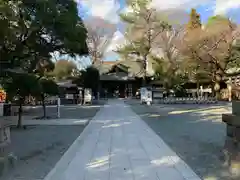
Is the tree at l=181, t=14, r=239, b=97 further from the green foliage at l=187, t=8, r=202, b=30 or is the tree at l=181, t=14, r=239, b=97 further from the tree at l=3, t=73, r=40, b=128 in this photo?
the tree at l=3, t=73, r=40, b=128

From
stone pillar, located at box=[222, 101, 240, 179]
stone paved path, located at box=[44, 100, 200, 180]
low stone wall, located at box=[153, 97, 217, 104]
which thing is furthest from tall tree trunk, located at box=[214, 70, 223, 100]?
stone pillar, located at box=[222, 101, 240, 179]

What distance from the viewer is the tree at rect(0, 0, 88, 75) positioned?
31.5 ft

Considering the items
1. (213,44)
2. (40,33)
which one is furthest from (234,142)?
(213,44)

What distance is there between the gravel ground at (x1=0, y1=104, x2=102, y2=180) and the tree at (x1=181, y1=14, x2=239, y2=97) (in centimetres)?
2084

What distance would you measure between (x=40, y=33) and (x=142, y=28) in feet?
83.0

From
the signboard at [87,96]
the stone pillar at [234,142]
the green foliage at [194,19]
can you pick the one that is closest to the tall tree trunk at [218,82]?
the green foliage at [194,19]

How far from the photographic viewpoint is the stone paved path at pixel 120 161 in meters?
4.63

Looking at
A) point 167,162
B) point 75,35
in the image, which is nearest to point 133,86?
point 75,35

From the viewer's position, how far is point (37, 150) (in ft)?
21.9

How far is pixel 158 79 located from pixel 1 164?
97.8ft

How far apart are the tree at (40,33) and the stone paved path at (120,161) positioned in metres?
3.49

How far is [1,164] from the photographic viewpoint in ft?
15.9

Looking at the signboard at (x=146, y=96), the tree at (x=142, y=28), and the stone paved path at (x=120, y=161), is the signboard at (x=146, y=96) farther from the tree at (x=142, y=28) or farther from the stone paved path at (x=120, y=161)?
the stone paved path at (x=120, y=161)

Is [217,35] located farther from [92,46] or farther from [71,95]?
[92,46]
